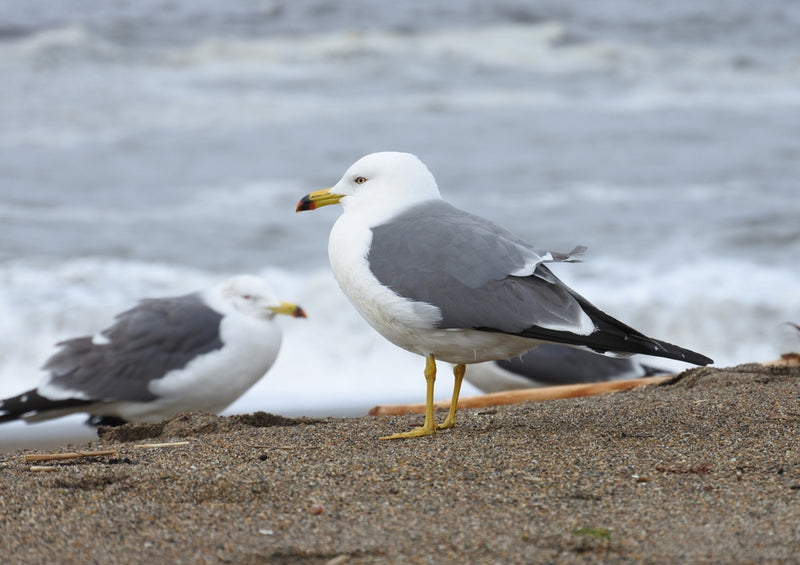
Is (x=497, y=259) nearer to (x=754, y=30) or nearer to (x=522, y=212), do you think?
(x=522, y=212)

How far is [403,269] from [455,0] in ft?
59.4

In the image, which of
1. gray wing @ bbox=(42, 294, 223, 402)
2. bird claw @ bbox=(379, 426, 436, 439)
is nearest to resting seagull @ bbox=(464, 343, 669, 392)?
gray wing @ bbox=(42, 294, 223, 402)

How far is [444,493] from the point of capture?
3023mm

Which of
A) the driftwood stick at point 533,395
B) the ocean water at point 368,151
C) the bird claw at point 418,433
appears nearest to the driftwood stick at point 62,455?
the bird claw at point 418,433

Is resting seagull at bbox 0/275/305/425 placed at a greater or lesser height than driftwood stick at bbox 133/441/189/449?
greater

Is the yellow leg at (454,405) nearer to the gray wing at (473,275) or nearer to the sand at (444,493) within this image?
the sand at (444,493)

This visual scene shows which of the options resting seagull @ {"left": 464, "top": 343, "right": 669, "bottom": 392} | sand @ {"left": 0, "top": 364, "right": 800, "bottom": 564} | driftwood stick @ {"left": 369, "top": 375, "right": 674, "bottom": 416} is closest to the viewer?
sand @ {"left": 0, "top": 364, "right": 800, "bottom": 564}

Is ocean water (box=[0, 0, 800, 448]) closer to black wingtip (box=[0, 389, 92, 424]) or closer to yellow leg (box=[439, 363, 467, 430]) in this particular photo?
black wingtip (box=[0, 389, 92, 424])

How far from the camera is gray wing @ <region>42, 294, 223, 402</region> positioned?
5930 mm

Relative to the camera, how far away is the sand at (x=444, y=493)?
8.30 ft

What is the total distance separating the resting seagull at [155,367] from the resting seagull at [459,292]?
2.10 meters

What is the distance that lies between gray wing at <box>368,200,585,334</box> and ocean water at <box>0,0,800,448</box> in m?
3.10

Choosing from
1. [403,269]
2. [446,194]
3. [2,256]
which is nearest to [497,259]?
[403,269]

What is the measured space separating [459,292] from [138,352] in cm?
284
